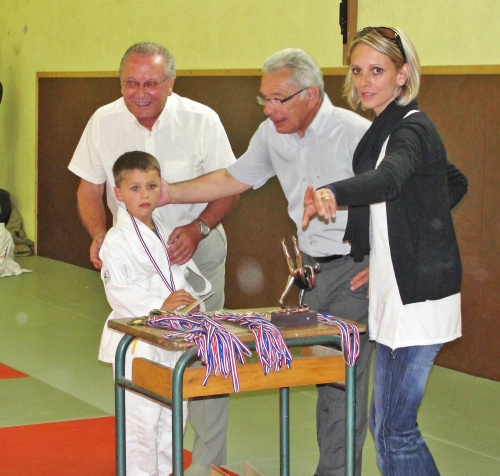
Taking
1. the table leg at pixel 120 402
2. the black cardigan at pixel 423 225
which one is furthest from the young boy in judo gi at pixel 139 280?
the black cardigan at pixel 423 225

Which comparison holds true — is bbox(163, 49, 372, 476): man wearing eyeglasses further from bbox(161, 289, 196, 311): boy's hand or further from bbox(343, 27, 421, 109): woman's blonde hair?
bbox(343, 27, 421, 109): woman's blonde hair

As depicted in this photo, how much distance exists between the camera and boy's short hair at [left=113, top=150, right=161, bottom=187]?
412 centimetres

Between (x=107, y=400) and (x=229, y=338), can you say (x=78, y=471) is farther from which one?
(x=229, y=338)

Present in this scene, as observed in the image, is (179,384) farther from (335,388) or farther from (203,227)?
(203,227)

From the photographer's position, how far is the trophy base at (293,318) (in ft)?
10.8

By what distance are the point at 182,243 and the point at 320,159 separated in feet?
2.36

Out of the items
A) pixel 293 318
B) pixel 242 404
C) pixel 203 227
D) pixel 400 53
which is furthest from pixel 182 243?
pixel 242 404

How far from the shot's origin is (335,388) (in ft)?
13.2

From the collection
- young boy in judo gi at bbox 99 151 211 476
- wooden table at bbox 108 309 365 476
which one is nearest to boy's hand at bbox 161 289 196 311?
young boy in judo gi at bbox 99 151 211 476

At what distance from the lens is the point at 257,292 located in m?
8.16

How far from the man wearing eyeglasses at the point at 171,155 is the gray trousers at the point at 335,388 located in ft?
1.66

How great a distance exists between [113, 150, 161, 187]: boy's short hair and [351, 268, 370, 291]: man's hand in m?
0.93

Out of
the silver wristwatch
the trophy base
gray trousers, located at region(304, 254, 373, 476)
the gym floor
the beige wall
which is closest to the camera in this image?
the trophy base

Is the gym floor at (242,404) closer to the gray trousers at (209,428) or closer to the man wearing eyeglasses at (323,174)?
the gray trousers at (209,428)
